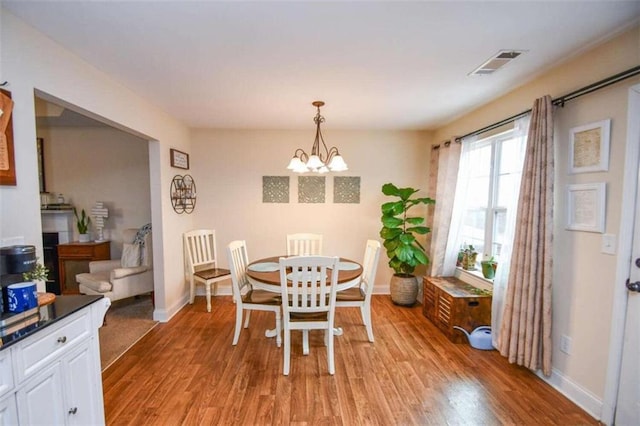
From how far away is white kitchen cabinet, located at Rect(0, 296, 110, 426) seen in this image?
3.62 feet

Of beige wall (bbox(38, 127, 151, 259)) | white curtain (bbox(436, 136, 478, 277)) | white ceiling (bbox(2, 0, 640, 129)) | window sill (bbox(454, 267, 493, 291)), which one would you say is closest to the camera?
white ceiling (bbox(2, 0, 640, 129))

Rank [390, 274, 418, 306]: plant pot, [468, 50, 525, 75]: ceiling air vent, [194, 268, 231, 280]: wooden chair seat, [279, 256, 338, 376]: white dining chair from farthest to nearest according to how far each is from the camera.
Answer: [390, 274, 418, 306]: plant pot → [194, 268, 231, 280]: wooden chair seat → [279, 256, 338, 376]: white dining chair → [468, 50, 525, 75]: ceiling air vent

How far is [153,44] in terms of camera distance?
1853mm

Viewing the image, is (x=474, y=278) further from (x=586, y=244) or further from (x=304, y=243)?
(x=304, y=243)

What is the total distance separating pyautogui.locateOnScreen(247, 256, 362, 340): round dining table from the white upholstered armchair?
5.81 feet

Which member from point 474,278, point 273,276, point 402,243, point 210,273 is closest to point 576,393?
point 474,278

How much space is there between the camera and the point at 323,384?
2.19 meters

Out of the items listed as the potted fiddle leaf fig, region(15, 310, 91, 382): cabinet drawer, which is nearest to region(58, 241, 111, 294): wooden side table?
region(15, 310, 91, 382): cabinet drawer

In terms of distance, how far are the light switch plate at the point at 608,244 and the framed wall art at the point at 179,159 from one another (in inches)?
164

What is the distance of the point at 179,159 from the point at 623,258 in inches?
171

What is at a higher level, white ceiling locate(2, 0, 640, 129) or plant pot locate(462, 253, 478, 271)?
white ceiling locate(2, 0, 640, 129)

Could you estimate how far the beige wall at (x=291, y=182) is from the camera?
4152 mm

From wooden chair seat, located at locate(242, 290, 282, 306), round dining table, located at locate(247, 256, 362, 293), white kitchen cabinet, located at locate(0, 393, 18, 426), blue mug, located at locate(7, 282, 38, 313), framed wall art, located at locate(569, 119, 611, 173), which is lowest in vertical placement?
wooden chair seat, located at locate(242, 290, 282, 306)

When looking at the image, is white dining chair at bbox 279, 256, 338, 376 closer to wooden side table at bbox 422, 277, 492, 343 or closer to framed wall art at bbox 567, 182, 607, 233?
wooden side table at bbox 422, 277, 492, 343
